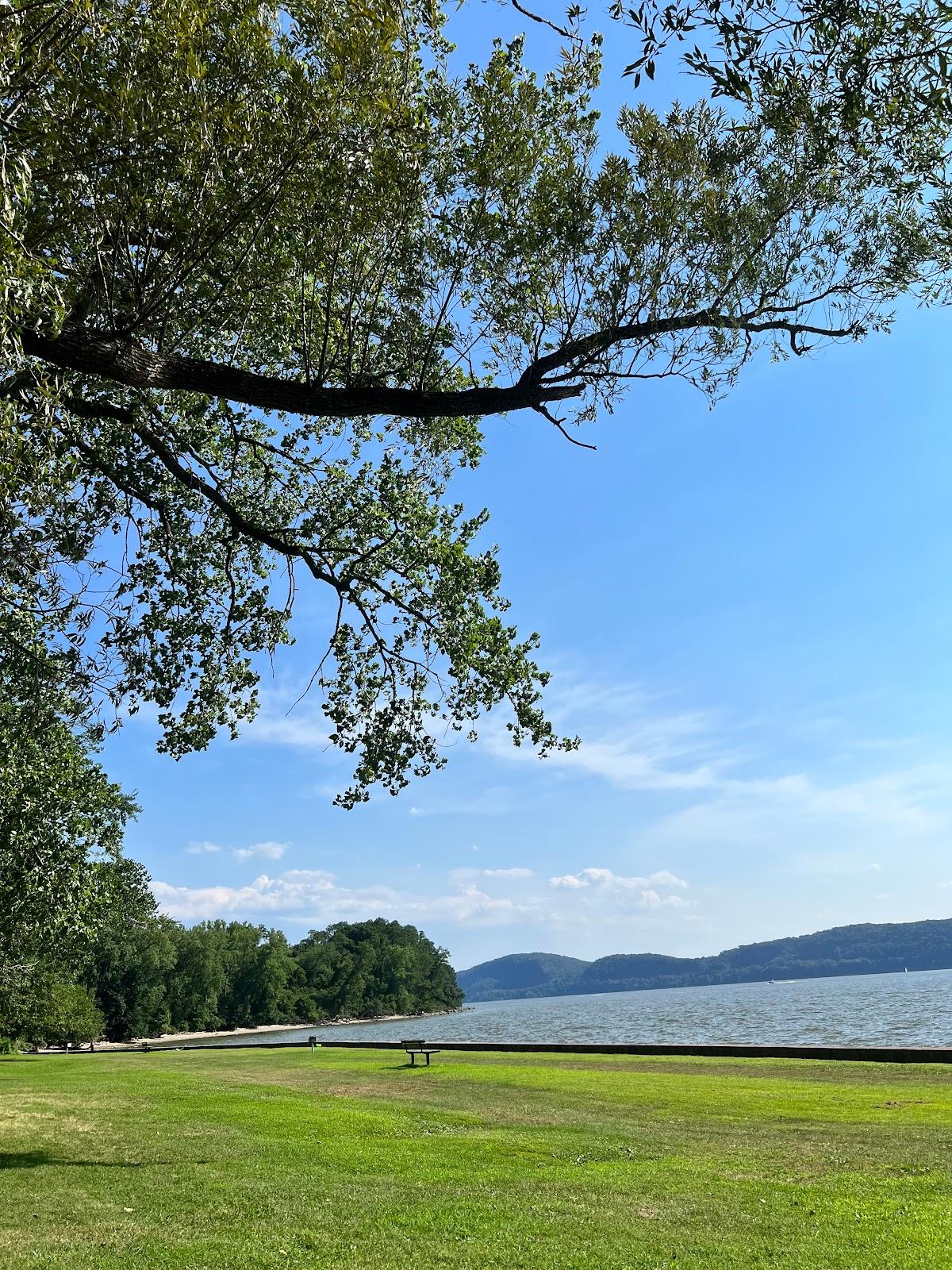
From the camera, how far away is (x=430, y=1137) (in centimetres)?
1517

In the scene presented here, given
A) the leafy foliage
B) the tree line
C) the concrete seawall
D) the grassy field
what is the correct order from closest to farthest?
the grassy field, the concrete seawall, the tree line, the leafy foliage

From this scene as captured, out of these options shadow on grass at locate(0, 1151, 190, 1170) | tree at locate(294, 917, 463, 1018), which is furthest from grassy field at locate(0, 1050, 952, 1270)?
tree at locate(294, 917, 463, 1018)

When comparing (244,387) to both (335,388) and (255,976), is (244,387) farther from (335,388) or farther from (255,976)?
(255,976)

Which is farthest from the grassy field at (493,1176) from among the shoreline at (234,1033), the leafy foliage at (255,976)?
the shoreline at (234,1033)

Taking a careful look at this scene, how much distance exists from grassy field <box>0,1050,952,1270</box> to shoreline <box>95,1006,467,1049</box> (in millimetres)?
61721

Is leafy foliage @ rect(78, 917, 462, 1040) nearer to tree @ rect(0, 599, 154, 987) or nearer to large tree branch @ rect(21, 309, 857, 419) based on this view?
tree @ rect(0, 599, 154, 987)

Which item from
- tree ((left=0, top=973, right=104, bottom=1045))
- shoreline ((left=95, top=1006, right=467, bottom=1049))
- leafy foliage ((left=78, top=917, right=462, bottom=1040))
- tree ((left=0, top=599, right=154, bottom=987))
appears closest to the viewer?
tree ((left=0, top=599, right=154, bottom=987))

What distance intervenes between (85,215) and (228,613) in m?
6.02

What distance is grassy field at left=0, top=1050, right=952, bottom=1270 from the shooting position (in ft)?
28.2

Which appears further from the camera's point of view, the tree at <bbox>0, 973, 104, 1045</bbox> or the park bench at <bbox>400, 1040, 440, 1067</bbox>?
the tree at <bbox>0, 973, 104, 1045</bbox>

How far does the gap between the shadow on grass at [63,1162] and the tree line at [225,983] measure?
25.2 metres

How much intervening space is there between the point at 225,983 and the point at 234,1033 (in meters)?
6.43

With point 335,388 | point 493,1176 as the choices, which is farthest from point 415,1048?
point 335,388

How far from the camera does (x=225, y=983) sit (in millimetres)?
116500
